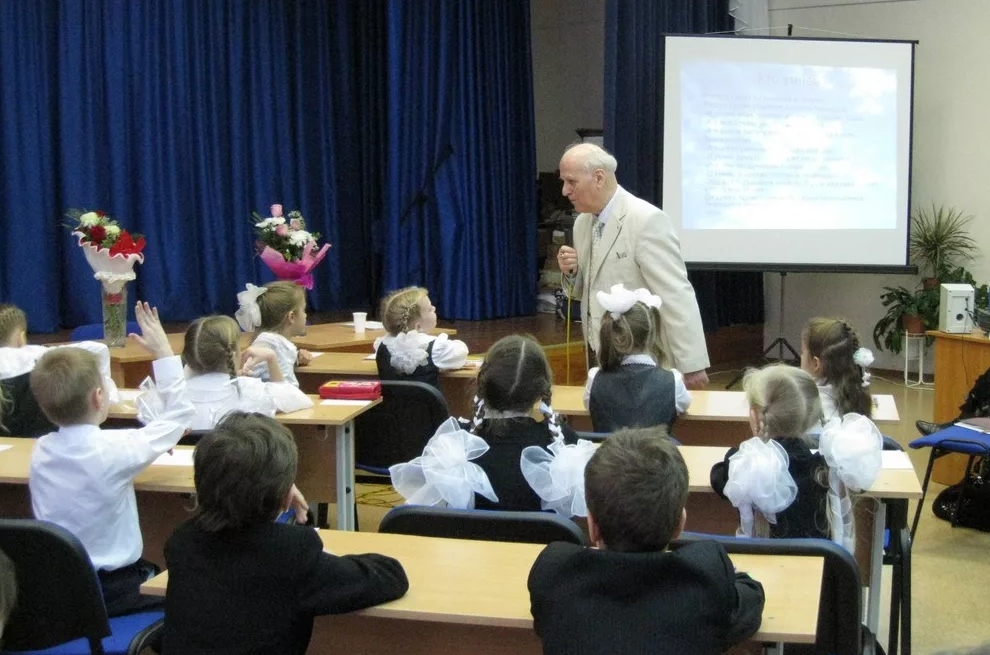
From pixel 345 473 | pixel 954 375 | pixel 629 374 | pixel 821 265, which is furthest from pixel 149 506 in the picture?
pixel 821 265

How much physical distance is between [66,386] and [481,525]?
996 mm

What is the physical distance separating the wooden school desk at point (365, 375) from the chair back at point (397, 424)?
35 cm

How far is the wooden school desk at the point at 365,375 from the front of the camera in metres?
4.15

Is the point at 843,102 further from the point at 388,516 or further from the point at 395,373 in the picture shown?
the point at 388,516

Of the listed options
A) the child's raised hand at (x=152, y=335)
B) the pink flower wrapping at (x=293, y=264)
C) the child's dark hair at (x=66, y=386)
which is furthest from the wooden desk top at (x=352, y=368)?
the child's dark hair at (x=66, y=386)

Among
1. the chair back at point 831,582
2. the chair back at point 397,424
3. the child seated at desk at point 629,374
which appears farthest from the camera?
the chair back at point 397,424

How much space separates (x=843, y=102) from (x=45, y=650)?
5969 mm

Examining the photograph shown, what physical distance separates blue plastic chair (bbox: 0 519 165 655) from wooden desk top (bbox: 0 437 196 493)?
1.44 feet

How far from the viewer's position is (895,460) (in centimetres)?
268

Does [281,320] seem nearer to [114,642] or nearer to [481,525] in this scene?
[114,642]

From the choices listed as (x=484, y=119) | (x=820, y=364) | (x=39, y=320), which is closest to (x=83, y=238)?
(x=39, y=320)

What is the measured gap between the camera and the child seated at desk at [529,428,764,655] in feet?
5.09

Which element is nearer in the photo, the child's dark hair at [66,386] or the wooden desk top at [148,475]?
the child's dark hair at [66,386]

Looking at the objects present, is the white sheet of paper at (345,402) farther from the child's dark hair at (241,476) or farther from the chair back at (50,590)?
the child's dark hair at (241,476)
